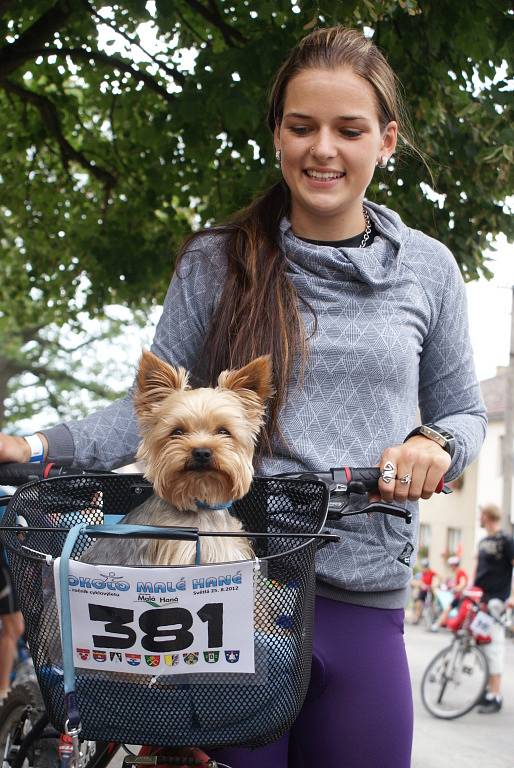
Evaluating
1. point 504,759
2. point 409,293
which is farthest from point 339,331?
point 504,759

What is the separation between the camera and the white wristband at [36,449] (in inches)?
96.6

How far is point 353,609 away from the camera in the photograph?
7.98ft

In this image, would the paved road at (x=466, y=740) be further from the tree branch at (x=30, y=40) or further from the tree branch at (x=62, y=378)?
the tree branch at (x=62, y=378)

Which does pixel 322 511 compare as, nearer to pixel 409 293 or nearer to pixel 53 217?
pixel 409 293

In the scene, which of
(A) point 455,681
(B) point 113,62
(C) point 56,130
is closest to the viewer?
(B) point 113,62

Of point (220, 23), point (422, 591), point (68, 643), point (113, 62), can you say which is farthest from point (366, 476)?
point (422, 591)

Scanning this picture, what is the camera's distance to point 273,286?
2.58 metres

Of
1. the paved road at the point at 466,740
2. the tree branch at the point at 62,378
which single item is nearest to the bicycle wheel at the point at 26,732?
the paved road at the point at 466,740

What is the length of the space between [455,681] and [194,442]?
10.8 metres

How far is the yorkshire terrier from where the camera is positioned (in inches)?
89.6

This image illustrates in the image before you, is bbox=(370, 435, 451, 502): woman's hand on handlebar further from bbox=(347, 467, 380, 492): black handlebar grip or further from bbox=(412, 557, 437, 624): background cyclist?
bbox=(412, 557, 437, 624): background cyclist

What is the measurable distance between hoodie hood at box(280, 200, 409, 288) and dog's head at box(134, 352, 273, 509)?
0.39m

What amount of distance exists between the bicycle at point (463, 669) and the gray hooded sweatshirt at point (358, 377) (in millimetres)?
10026

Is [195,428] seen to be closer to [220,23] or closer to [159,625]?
[159,625]
